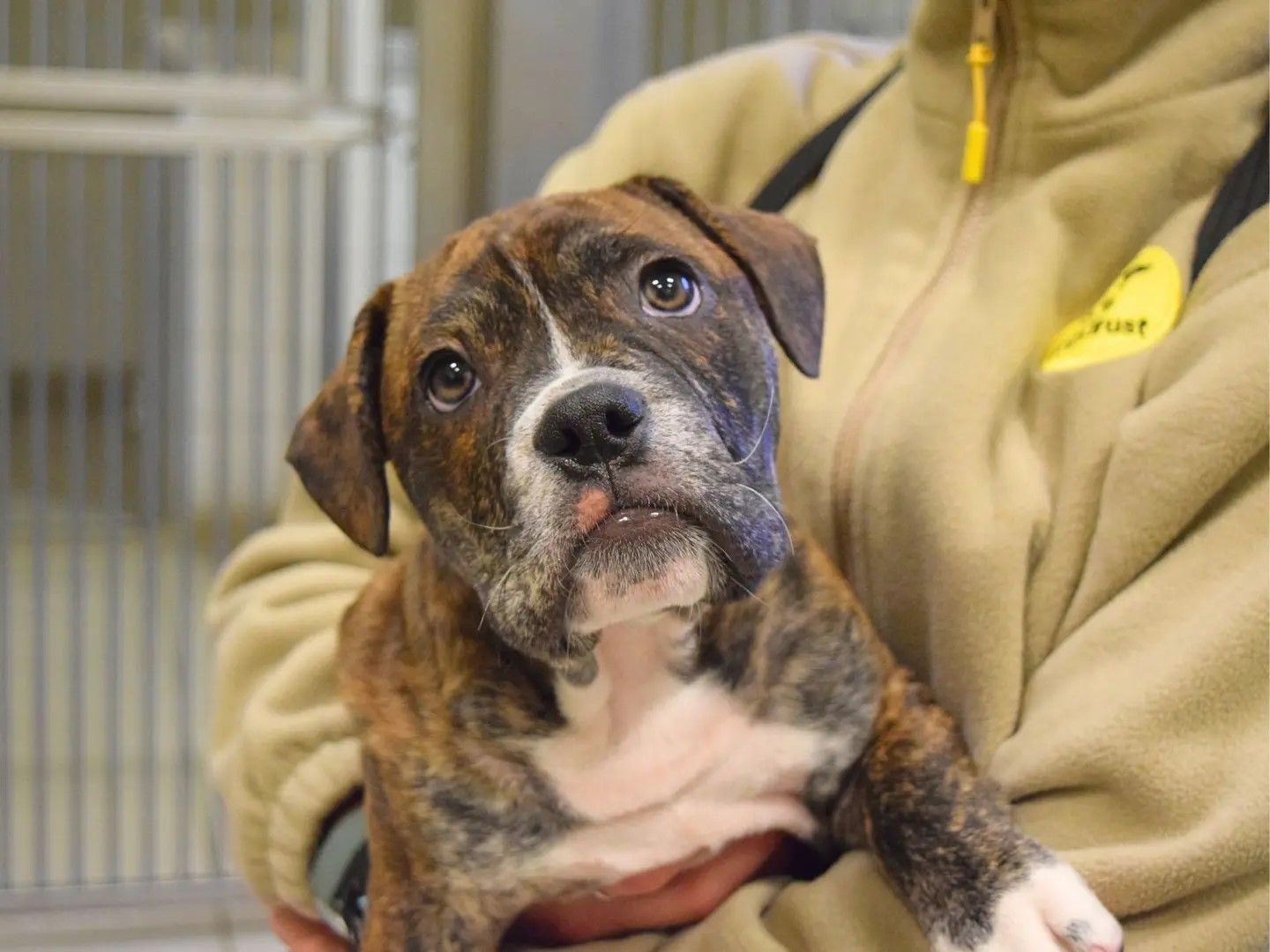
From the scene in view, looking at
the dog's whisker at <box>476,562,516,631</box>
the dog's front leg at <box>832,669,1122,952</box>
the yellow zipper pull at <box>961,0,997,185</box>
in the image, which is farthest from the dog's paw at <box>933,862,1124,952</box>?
the yellow zipper pull at <box>961,0,997,185</box>

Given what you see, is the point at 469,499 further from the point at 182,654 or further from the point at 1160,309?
the point at 182,654

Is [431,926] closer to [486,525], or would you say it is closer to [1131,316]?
[486,525]

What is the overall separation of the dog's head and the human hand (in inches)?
20.6

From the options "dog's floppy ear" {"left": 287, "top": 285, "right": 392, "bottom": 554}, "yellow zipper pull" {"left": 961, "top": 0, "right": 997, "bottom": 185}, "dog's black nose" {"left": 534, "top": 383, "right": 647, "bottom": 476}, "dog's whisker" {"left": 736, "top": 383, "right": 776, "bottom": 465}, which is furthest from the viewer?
"yellow zipper pull" {"left": 961, "top": 0, "right": 997, "bottom": 185}

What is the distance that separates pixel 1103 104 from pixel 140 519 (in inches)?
66.2

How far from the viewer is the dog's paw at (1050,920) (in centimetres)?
108

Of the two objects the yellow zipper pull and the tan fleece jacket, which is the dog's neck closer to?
the tan fleece jacket

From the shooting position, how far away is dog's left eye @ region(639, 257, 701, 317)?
1.27m

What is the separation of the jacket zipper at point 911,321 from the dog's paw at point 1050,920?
42 centimetres

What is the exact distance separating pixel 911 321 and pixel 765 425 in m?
0.26

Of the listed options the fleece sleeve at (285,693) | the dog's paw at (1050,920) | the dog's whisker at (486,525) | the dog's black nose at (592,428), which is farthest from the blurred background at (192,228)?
the dog's paw at (1050,920)

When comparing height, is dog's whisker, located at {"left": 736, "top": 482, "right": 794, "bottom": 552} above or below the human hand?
above

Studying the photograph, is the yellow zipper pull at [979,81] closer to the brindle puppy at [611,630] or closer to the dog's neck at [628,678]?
the brindle puppy at [611,630]

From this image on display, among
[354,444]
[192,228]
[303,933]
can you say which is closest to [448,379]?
[354,444]
